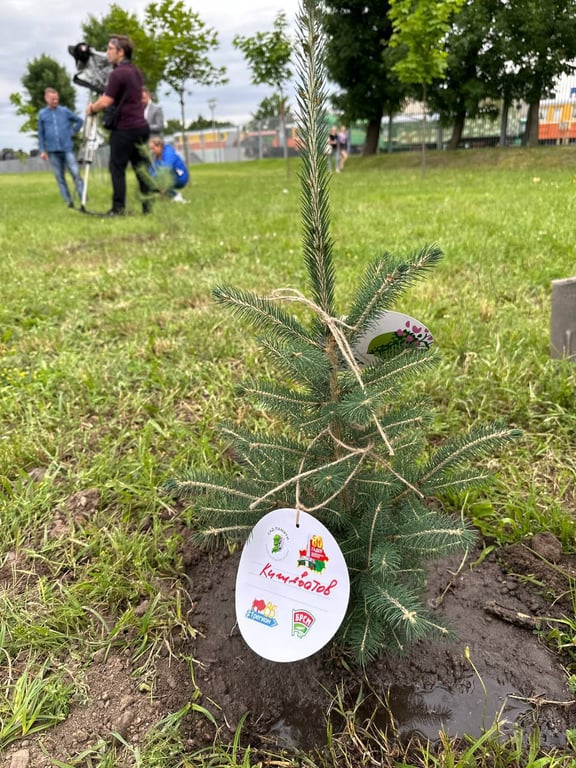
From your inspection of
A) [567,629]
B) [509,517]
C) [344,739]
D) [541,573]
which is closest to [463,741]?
[344,739]

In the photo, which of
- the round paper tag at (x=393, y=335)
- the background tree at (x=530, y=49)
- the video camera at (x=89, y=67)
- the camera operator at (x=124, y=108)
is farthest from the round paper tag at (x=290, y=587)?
the background tree at (x=530, y=49)

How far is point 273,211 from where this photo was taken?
780cm

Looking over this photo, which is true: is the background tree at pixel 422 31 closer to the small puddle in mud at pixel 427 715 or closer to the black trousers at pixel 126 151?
the black trousers at pixel 126 151

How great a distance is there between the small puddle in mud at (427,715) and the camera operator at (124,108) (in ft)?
20.7

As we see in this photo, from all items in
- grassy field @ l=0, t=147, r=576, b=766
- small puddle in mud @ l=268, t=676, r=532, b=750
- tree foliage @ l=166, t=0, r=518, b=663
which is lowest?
small puddle in mud @ l=268, t=676, r=532, b=750

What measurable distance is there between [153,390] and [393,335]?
1675 millimetres

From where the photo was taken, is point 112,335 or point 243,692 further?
point 112,335

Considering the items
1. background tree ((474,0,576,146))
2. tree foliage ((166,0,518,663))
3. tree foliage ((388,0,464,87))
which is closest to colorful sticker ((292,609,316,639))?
tree foliage ((166,0,518,663))

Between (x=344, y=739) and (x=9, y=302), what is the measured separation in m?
3.56

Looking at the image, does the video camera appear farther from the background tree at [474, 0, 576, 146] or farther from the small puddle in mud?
the background tree at [474, 0, 576, 146]

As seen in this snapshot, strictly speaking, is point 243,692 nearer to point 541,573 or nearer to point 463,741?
point 463,741

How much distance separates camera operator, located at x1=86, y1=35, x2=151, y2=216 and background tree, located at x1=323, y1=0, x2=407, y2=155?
51.4 ft

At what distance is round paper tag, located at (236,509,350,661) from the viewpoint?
101 cm

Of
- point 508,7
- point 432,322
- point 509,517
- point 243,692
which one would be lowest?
point 243,692
